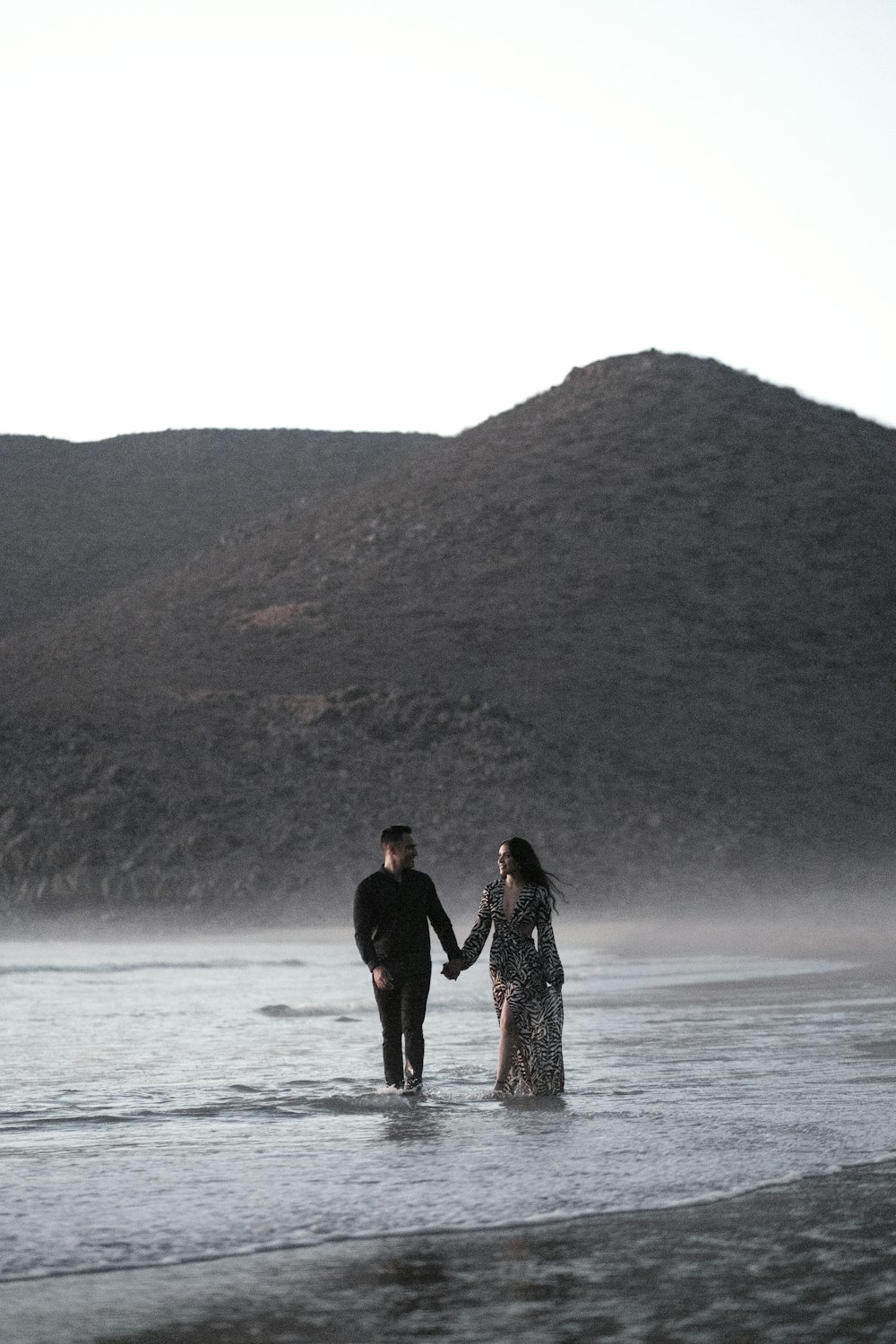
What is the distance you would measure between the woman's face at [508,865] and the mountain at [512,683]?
35610 millimetres

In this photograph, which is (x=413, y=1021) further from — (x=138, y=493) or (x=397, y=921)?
(x=138, y=493)

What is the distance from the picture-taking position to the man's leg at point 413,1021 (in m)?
11.1

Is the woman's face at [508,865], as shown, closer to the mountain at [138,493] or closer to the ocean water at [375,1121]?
the ocean water at [375,1121]

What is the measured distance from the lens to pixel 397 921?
11000 millimetres

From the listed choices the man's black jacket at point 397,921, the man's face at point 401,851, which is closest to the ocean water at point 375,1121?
the man's black jacket at point 397,921

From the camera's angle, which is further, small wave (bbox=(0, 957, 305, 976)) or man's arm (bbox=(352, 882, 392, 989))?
small wave (bbox=(0, 957, 305, 976))

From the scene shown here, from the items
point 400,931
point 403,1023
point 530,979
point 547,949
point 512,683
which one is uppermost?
point 512,683

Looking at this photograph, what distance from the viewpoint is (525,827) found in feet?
161

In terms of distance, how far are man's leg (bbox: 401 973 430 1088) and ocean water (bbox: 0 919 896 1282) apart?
0.17m

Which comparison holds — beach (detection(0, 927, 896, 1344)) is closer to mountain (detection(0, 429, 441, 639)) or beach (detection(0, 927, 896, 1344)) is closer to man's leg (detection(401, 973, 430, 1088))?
man's leg (detection(401, 973, 430, 1088))

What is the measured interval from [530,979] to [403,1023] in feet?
2.73

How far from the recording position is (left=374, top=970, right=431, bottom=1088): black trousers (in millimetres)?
11078

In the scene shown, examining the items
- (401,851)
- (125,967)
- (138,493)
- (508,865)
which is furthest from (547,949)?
(138,493)

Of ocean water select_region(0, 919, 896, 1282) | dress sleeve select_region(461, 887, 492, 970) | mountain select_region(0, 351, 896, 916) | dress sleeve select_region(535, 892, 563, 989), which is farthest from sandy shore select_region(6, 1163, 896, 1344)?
mountain select_region(0, 351, 896, 916)
